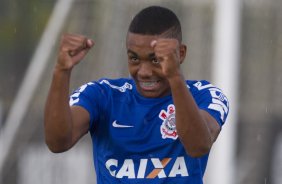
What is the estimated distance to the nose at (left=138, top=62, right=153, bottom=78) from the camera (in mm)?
4082

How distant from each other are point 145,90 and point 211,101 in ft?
0.98

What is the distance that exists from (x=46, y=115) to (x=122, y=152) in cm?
46

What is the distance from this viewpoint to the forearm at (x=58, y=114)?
12.7 feet

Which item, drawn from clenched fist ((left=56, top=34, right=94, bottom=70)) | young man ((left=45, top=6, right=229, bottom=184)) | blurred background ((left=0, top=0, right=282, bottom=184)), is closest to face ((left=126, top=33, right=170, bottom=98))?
young man ((left=45, top=6, right=229, bottom=184))

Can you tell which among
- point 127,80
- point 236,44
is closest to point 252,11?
point 236,44

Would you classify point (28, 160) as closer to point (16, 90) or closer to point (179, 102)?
point (16, 90)

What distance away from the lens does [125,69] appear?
9.88 meters

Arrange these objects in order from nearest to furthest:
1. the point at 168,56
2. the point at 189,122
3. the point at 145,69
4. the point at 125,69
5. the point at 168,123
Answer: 1. the point at 168,56
2. the point at 189,122
3. the point at 145,69
4. the point at 168,123
5. the point at 125,69

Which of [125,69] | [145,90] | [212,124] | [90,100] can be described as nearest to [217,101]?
[212,124]

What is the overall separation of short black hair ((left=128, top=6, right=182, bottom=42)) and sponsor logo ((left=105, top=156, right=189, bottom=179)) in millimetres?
527

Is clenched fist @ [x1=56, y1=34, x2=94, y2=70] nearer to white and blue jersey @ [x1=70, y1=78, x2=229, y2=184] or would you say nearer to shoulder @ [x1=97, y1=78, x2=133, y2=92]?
white and blue jersey @ [x1=70, y1=78, x2=229, y2=184]

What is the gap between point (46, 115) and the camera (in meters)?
3.96

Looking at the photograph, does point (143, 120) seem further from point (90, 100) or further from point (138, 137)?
point (90, 100)

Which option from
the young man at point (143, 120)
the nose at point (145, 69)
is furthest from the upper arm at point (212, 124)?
the nose at point (145, 69)
